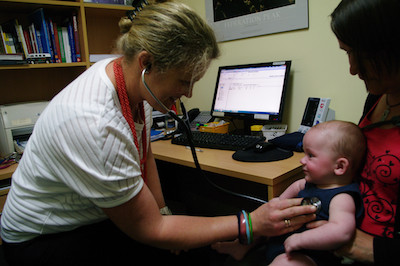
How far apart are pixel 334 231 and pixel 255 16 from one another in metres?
1.36

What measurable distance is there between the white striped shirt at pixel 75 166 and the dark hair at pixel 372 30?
664mm

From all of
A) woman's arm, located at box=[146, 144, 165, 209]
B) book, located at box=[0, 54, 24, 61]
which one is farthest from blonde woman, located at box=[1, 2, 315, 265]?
book, located at box=[0, 54, 24, 61]

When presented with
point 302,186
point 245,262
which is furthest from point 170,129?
point 302,186

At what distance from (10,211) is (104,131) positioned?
48 centimetres

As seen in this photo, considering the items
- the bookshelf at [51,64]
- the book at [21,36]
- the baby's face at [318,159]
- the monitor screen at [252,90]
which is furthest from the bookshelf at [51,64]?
the baby's face at [318,159]

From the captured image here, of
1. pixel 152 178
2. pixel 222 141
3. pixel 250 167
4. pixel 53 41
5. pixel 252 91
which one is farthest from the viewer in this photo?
pixel 53 41

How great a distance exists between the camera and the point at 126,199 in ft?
2.77

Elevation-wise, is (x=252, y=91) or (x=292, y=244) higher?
(x=252, y=91)

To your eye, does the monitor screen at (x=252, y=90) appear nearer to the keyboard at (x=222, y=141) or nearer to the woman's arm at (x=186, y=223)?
the keyboard at (x=222, y=141)

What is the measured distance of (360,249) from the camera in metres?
0.85

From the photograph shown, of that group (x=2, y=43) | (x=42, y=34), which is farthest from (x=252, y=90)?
(x=2, y=43)

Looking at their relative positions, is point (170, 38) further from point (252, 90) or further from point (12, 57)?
point (12, 57)

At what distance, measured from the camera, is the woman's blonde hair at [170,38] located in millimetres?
901

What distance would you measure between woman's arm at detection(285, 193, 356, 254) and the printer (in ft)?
5.42
